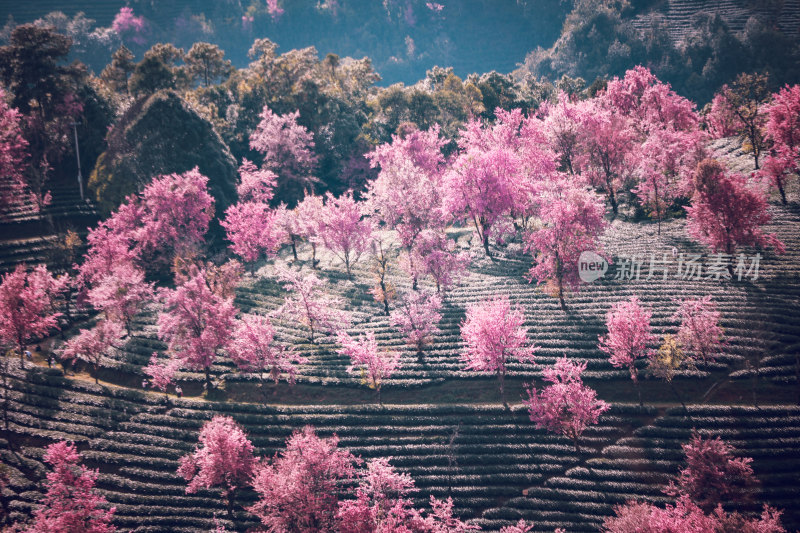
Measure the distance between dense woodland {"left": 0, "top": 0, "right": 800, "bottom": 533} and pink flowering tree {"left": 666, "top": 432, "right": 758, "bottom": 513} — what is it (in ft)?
0.55

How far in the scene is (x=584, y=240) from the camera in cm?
3903

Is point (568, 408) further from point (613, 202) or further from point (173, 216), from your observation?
point (173, 216)

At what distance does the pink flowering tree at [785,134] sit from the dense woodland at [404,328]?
19 cm

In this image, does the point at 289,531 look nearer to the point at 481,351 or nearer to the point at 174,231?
the point at 481,351

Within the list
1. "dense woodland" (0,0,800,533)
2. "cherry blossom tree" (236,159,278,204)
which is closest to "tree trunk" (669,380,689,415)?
"dense woodland" (0,0,800,533)

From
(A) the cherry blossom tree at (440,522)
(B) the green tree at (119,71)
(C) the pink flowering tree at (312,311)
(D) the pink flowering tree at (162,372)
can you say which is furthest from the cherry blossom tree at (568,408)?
(B) the green tree at (119,71)

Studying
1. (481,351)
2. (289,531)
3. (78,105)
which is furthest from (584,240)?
(78,105)

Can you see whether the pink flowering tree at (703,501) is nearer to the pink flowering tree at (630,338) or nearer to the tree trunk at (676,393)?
the tree trunk at (676,393)

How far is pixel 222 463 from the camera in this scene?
95.7 feet

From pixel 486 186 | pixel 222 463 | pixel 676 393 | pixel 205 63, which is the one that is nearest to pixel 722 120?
pixel 486 186

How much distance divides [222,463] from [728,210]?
38647 millimetres

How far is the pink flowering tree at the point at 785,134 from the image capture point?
135 feet

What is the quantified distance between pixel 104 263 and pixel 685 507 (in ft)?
157

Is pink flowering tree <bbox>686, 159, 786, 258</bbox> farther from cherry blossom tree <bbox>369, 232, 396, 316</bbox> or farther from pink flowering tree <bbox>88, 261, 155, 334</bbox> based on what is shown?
pink flowering tree <bbox>88, 261, 155, 334</bbox>
